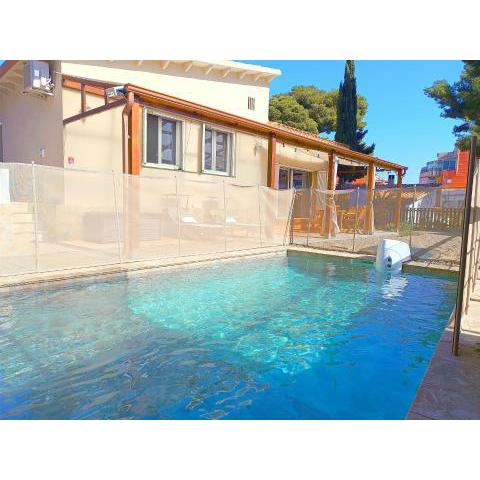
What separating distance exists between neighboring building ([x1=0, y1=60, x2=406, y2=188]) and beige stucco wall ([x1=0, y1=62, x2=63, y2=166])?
1.1 inches

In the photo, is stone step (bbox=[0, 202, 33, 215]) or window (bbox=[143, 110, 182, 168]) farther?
window (bbox=[143, 110, 182, 168])

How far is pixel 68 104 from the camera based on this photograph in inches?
389

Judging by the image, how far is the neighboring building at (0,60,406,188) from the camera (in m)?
9.41

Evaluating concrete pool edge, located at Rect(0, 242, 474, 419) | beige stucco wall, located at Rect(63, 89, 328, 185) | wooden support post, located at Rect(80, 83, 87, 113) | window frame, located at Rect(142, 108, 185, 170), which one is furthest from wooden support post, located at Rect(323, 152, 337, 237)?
wooden support post, located at Rect(80, 83, 87, 113)

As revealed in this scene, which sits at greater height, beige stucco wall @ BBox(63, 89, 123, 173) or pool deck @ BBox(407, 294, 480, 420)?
beige stucco wall @ BBox(63, 89, 123, 173)

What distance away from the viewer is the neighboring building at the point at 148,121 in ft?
30.9

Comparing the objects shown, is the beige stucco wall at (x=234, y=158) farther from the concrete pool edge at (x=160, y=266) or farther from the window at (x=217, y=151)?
the concrete pool edge at (x=160, y=266)

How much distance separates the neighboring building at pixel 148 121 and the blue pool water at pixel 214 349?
3780mm

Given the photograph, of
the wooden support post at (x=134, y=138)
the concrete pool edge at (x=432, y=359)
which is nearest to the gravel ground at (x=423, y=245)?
the concrete pool edge at (x=432, y=359)

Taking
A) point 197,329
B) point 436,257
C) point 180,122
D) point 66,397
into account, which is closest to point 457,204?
point 436,257

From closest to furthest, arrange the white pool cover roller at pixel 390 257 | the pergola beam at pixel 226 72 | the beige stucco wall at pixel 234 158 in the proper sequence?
the white pool cover roller at pixel 390 257, the beige stucco wall at pixel 234 158, the pergola beam at pixel 226 72

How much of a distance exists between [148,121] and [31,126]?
13.7 ft

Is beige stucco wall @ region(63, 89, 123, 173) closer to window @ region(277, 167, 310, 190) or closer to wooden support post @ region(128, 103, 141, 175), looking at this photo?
wooden support post @ region(128, 103, 141, 175)
